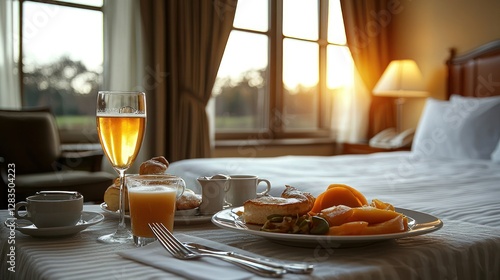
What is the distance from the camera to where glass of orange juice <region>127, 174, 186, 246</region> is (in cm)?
93

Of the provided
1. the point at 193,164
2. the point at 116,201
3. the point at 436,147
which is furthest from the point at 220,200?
the point at 436,147

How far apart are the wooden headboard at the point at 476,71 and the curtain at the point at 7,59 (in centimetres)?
341

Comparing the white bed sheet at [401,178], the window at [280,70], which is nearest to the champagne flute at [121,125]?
the white bed sheet at [401,178]

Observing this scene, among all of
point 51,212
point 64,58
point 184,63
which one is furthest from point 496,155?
point 64,58

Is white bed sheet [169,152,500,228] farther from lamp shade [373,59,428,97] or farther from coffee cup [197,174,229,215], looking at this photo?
lamp shade [373,59,428,97]

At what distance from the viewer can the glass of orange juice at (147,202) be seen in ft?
3.04

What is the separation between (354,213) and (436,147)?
99.5 inches

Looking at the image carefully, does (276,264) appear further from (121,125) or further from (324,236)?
(121,125)

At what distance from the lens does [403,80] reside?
173 inches

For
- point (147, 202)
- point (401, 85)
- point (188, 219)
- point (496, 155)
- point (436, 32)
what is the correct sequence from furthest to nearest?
1. point (436, 32)
2. point (401, 85)
3. point (496, 155)
4. point (188, 219)
5. point (147, 202)

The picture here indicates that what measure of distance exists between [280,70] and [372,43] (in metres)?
0.97

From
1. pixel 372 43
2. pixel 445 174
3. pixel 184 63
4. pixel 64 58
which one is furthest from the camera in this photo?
pixel 372 43

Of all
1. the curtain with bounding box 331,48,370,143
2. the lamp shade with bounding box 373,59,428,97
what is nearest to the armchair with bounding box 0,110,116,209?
the lamp shade with bounding box 373,59,428,97

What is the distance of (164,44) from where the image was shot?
3.86 metres
